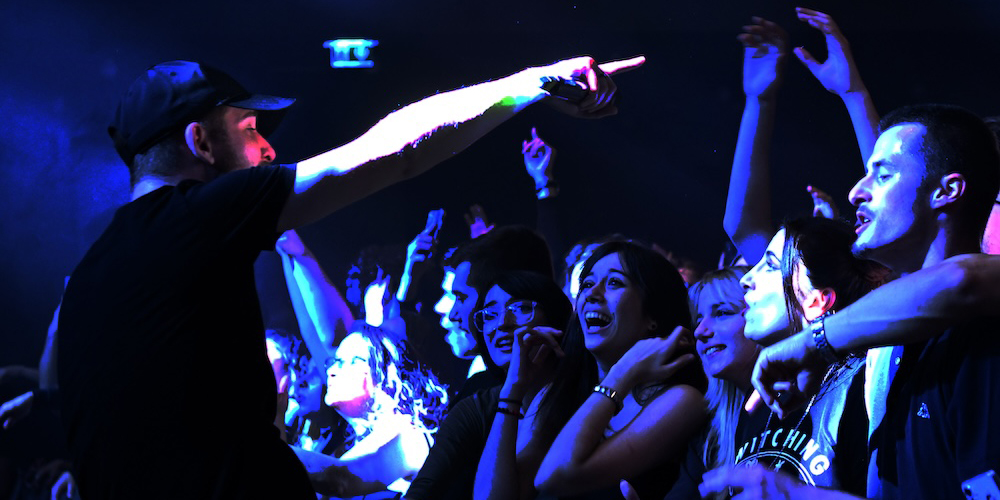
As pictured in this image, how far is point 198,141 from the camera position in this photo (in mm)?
1865

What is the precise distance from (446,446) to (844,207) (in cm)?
365

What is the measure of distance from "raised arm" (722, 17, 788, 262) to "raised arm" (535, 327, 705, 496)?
2.29 ft

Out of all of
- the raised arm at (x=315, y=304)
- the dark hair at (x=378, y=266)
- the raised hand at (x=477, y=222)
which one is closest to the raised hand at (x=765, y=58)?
the raised arm at (x=315, y=304)

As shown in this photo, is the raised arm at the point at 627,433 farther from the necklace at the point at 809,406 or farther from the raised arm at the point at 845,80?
the raised arm at the point at 845,80

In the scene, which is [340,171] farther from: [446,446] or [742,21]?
[742,21]

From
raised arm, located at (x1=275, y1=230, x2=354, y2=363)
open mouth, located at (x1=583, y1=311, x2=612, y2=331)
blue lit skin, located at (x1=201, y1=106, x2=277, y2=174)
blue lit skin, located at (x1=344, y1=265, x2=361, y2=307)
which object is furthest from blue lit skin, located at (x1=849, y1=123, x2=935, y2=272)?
blue lit skin, located at (x1=344, y1=265, x2=361, y2=307)

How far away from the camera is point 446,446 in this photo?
2639 mm

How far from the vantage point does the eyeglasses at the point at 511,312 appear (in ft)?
9.34

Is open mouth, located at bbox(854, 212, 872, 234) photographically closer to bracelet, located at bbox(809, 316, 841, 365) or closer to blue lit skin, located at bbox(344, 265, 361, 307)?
bracelet, located at bbox(809, 316, 841, 365)

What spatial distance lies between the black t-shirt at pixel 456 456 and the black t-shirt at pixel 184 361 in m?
0.96

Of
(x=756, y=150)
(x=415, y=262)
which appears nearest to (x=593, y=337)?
(x=756, y=150)

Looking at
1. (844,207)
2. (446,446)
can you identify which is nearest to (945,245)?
(446,446)

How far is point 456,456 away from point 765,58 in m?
1.56

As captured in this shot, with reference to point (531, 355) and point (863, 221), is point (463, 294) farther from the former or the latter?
point (863, 221)
